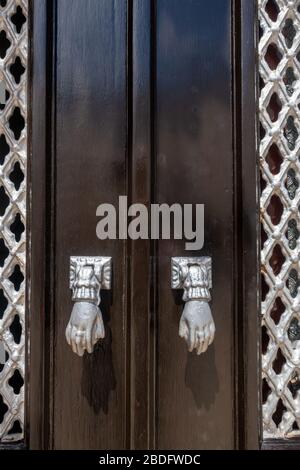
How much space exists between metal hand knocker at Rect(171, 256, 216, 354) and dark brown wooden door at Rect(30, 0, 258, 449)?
0.02 meters

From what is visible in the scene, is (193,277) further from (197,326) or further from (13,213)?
(13,213)

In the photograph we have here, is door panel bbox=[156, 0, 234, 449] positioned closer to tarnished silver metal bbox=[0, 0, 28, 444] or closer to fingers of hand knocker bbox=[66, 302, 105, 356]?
fingers of hand knocker bbox=[66, 302, 105, 356]

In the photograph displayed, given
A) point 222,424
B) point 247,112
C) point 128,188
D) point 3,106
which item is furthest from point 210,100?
point 222,424

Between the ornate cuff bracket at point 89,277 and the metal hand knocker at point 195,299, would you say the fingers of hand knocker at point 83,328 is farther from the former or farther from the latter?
the metal hand knocker at point 195,299

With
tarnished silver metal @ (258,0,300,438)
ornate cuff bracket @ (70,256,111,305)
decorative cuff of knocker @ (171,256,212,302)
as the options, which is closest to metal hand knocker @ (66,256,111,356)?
ornate cuff bracket @ (70,256,111,305)

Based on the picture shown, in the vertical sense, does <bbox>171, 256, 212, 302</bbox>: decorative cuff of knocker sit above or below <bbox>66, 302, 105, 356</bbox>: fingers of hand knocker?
above

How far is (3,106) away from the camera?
0.65 meters

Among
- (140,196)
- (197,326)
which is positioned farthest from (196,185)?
(197,326)

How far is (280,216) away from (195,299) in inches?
8.0

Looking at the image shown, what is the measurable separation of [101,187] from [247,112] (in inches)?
10.4

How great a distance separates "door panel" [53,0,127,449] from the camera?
25.2 inches

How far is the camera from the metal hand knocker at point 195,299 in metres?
0.59

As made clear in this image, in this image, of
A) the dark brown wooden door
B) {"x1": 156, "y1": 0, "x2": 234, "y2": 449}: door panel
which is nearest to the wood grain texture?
the dark brown wooden door

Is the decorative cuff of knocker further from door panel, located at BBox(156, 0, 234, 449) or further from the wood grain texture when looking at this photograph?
the wood grain texture
